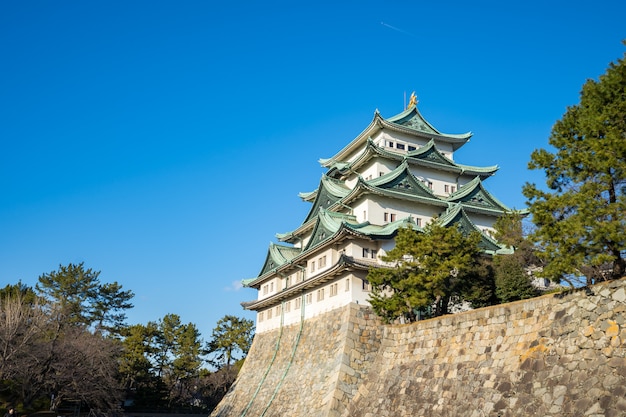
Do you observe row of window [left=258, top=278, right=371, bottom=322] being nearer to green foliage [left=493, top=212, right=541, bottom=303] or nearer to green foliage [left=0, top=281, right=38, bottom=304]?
green foliage [left=493, top=212, right=541, bottom=303]

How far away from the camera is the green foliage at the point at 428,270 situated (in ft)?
79.1

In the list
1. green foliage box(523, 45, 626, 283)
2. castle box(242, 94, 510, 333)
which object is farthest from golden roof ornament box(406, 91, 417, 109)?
green foliage box(523, 45, 626, 283)

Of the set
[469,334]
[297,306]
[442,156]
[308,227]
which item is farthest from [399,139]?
[469,334]

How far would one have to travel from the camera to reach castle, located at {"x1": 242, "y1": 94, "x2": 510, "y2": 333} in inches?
1196

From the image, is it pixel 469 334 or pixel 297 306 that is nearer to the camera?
pixel 469 334

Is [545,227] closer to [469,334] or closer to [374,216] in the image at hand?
[469,334]

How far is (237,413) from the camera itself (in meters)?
34.5

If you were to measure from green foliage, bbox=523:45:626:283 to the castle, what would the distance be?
11.0 metres

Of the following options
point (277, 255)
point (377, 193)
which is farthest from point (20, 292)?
point (377, 193)

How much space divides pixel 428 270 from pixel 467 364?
6.15 metres

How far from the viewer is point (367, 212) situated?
3288cm

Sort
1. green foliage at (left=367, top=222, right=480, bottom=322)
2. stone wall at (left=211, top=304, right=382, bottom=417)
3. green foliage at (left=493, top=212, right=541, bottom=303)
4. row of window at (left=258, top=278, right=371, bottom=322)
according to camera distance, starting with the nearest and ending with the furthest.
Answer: green foliage at (left=493, top=212, right=541, bottom=303)
green foliage at (left=367, top=222, right=480, bottom=322)
stone wall at (left=211, top=304, right=382, bottom=417)
row of window at (left=258, top=278, right=371, bottom=322)

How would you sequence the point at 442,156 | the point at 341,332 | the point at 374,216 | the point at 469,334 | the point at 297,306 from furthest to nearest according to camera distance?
the point at 442,156
the point at 297,306
the point at 374,216
the point at 341,332
the point at 469,334

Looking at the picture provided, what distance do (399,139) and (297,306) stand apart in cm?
1494
